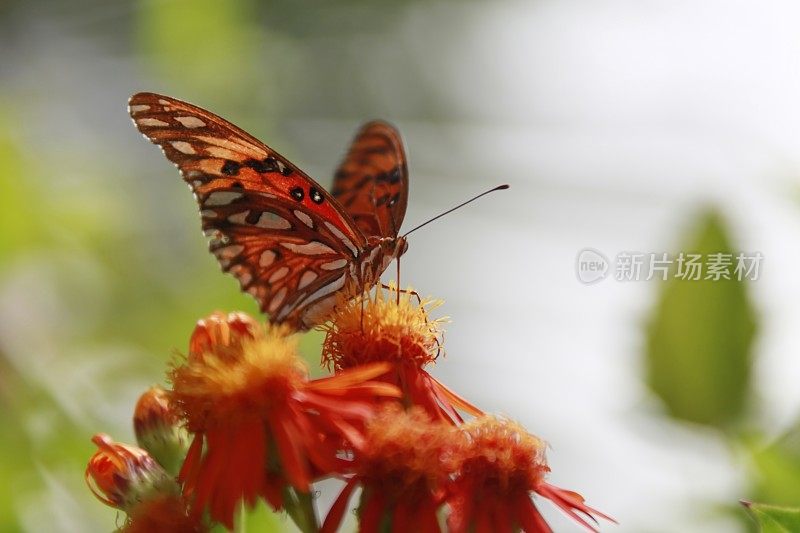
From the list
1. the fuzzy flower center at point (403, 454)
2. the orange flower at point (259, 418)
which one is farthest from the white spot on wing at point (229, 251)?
the fuzzy flower center at point (403, 454)

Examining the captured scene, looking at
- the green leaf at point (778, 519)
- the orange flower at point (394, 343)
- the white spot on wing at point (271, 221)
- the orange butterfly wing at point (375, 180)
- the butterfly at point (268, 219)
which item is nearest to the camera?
the green leaf at point (778, 519)

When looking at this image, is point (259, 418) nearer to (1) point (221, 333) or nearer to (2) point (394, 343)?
(1) point (221, 333)

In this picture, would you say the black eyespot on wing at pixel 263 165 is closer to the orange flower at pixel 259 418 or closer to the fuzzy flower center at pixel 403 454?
the orange flower at pixel 259 418

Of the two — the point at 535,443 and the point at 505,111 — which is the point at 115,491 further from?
the point at 505,111

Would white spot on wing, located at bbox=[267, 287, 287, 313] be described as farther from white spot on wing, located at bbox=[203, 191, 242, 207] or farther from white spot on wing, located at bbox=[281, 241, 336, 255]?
white spot on wing, located at bbox=[203, 191, 242, 207]

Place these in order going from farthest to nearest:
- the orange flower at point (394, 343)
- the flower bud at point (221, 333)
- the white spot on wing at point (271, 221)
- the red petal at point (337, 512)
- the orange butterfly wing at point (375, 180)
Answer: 1. the orange butterfly wing at point (375, 180)
2. the white spot on wing at point (271, 221)
3. the orange flower at point (394, 343)
4. the flower bud at point (221, 333)
5. the red petal at point (337, 512)

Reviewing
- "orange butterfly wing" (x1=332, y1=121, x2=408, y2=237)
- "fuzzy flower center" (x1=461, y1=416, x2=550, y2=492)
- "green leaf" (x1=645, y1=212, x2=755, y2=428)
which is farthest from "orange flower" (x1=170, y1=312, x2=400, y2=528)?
"green leaf" (x1=645, y1=212, x2=755, y2=428)
